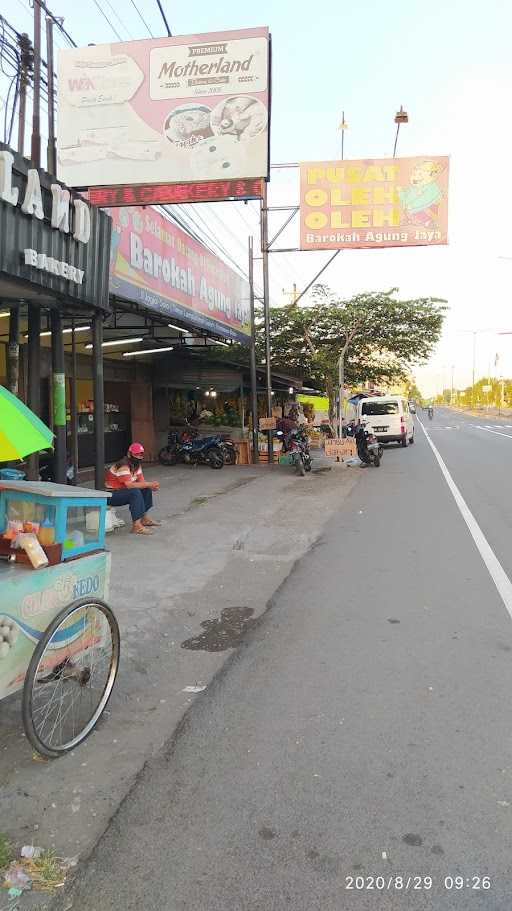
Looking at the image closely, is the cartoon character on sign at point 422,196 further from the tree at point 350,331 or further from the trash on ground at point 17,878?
the trash on ground at point 17,878

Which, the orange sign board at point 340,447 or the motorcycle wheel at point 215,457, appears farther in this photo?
the orange sign board at point 340,447

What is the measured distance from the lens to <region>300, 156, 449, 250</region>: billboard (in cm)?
1463

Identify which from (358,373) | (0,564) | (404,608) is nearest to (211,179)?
(404,608)

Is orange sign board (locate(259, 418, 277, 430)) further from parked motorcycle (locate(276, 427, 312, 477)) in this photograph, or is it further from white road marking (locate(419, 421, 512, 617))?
white road marking (locate(419, 421, 512, 617))

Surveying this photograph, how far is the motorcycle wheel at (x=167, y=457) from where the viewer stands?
58.4ft

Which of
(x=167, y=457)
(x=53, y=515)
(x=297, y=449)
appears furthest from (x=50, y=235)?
(x=167, y=457)

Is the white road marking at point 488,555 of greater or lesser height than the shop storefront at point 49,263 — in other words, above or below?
below

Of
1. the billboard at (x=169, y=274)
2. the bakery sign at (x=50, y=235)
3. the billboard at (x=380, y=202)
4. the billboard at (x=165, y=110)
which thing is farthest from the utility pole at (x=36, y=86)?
the billboard at (x=380, y=202)

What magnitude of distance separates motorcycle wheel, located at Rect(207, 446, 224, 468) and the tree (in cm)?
384

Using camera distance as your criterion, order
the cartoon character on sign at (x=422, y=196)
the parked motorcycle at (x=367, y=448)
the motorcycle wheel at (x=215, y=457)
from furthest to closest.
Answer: the parked motorcycle at (x=367, y=448), the motorcycle wheel at (x=215, y=457), the cartoon character on sign at (x=422, y=196)

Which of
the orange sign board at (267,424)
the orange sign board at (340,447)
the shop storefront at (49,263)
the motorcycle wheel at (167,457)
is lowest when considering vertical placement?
the motorcycle wheel at (167,457)

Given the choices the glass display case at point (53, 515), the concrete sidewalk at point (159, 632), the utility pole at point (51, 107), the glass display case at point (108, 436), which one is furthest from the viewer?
the glass display case at point (108, 436)

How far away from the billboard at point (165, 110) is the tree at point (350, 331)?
8922 mm

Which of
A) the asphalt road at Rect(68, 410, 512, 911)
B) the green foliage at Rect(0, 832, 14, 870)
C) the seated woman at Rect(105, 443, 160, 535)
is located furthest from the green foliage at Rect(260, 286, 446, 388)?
the green foliage at Rect(0, 832, 14, 870)
